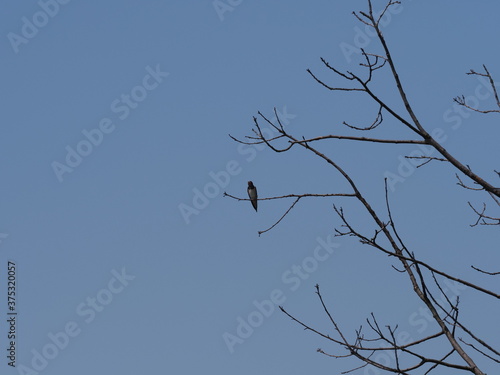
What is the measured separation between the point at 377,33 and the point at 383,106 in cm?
38

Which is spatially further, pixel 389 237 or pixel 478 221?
pixel 478 221

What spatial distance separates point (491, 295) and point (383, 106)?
105 cm

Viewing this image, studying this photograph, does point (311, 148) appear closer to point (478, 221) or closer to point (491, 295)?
point (491, 295)

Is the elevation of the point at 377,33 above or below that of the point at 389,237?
above

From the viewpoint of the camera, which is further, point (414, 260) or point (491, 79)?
point (491, 79)

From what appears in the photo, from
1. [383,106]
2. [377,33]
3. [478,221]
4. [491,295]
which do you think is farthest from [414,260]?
[478,221]

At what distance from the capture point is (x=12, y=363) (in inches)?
651

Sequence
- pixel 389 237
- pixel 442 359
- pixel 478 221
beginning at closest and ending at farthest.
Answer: pixel 442 359 < pixel 389 237 < pixel 478 221

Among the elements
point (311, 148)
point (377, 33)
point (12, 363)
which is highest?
point (377, 33)

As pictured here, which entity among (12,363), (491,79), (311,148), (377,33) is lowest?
(12,363)

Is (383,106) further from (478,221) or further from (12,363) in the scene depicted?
(12,363)

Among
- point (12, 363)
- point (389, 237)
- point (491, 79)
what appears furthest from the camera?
point (12, 363)

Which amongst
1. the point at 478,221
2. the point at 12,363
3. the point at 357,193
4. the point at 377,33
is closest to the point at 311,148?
the point at 357,193

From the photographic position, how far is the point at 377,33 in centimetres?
352
